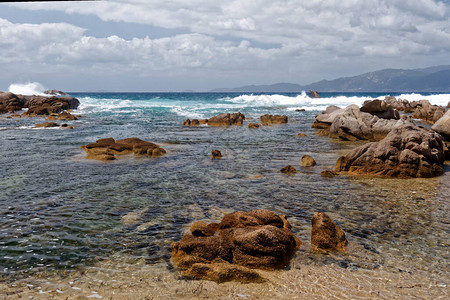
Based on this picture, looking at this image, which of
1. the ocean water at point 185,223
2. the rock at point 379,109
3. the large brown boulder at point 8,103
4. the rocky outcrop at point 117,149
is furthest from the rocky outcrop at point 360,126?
the large brown boulder at point 8,103

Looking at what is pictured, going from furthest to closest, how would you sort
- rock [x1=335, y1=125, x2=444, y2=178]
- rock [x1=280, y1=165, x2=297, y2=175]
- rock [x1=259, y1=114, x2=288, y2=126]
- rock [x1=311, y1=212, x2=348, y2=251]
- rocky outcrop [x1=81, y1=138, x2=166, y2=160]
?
rock [x1=259, y1=114, x2=288, y2=126]
rocky outcrop [x1=81, y1=138, x2=166, y2=160]
rock [x1=280, y1=165, x2=297, y2=175]
rock [x1=335, y1=125, x2=444, y2=178]
rock [x1=311, y1=212, x2=348, y2=251]

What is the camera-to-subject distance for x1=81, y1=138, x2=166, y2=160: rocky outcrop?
15.9 m

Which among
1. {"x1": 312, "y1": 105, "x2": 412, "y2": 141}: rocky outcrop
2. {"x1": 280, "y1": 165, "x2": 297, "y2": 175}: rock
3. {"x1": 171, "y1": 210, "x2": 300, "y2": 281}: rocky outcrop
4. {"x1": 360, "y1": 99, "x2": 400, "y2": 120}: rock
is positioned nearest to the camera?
{"x1": 171, "y1": 210, "x2": 300, "y2": 281}: rocky outcrop

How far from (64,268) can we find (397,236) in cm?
613

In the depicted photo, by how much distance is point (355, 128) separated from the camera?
22672 millimetres

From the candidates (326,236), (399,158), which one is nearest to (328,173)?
(399,158)

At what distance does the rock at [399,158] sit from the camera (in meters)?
12.2

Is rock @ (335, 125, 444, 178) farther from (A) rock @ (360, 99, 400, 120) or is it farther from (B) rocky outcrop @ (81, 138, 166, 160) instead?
(A) rock @ (360, 99, 400, 120)

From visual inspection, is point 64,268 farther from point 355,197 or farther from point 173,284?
point 355,197

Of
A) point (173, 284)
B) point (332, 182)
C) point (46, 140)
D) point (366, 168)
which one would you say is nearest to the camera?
point (173, 284)

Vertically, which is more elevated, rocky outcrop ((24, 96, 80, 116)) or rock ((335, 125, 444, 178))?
rocky outcrop ((24, 96, 80, 116))

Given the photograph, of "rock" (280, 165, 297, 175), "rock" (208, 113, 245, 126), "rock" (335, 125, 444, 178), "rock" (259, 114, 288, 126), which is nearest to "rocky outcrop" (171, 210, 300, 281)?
"rock" (280, 165, 297, 175)

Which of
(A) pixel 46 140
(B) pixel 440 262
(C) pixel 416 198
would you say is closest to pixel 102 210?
(B) pixel 440 262

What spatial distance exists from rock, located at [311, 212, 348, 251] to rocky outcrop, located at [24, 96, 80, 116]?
46174mm
